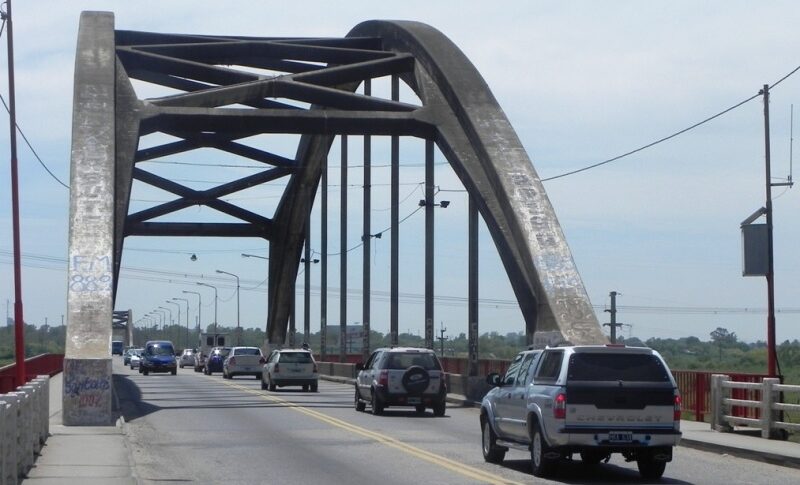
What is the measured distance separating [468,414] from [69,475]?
55.8 feet

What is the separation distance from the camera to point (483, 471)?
16.9 m

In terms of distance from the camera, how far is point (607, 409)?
→ 52.5ft

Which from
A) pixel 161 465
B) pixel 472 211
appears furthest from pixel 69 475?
pixel 472 211

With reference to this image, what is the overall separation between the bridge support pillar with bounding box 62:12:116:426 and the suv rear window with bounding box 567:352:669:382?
11.9 metres

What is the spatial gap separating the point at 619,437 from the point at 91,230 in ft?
60.3

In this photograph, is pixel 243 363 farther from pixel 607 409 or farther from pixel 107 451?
pixel 607 409

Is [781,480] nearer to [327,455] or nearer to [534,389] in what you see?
[534,389]

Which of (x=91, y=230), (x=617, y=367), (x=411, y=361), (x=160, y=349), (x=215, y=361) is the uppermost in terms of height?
(x=91, y=230)

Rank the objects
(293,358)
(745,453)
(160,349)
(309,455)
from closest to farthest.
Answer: (309,455) → (745,453) → (293,358) → (160,349)

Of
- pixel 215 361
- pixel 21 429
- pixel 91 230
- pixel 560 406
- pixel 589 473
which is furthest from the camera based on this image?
pixel 215 361

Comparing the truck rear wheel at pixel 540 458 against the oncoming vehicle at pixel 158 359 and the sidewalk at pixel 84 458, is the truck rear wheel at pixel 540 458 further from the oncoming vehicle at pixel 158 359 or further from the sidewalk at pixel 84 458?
the oncoming vehicle at pixel 158 359

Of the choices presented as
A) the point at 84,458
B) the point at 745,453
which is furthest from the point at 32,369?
the point at 745,453

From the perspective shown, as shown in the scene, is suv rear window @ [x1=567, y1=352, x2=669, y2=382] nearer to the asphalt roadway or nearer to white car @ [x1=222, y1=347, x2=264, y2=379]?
the asphalt roadway

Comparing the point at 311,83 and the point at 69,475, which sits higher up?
the point at 311,83
